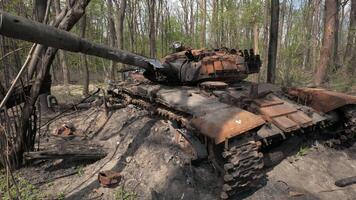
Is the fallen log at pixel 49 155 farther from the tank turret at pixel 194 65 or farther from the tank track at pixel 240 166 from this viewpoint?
the tank track at pixel 240 166

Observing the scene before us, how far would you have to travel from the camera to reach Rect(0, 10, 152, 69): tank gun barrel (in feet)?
9.24

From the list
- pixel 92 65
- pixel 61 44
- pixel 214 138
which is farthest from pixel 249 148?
pixel 92 65

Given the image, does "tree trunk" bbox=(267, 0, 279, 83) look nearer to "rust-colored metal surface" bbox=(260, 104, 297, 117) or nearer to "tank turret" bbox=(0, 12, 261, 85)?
"tank turret" bbox=(0, 12, 261, 85)

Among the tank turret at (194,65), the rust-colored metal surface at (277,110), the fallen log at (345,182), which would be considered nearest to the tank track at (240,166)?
the rust-colored metal surface at (277,110)

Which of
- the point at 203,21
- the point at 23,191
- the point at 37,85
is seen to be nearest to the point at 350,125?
the point at 37,85

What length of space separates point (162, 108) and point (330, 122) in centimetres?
369

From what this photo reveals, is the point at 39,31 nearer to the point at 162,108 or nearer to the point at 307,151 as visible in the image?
the point at 162,108

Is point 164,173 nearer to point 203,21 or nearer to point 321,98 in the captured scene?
point 321,98

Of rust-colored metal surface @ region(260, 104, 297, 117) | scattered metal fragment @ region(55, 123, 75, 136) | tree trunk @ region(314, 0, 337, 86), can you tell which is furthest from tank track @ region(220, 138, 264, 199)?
tree trunk @ region(314, 0, 337, 86)

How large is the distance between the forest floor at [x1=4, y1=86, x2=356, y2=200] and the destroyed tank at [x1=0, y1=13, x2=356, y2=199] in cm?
39

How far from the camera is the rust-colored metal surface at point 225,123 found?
458 centimetres

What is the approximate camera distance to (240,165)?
462 cm

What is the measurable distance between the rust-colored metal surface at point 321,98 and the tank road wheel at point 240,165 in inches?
104

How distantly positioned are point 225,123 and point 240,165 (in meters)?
0.65
